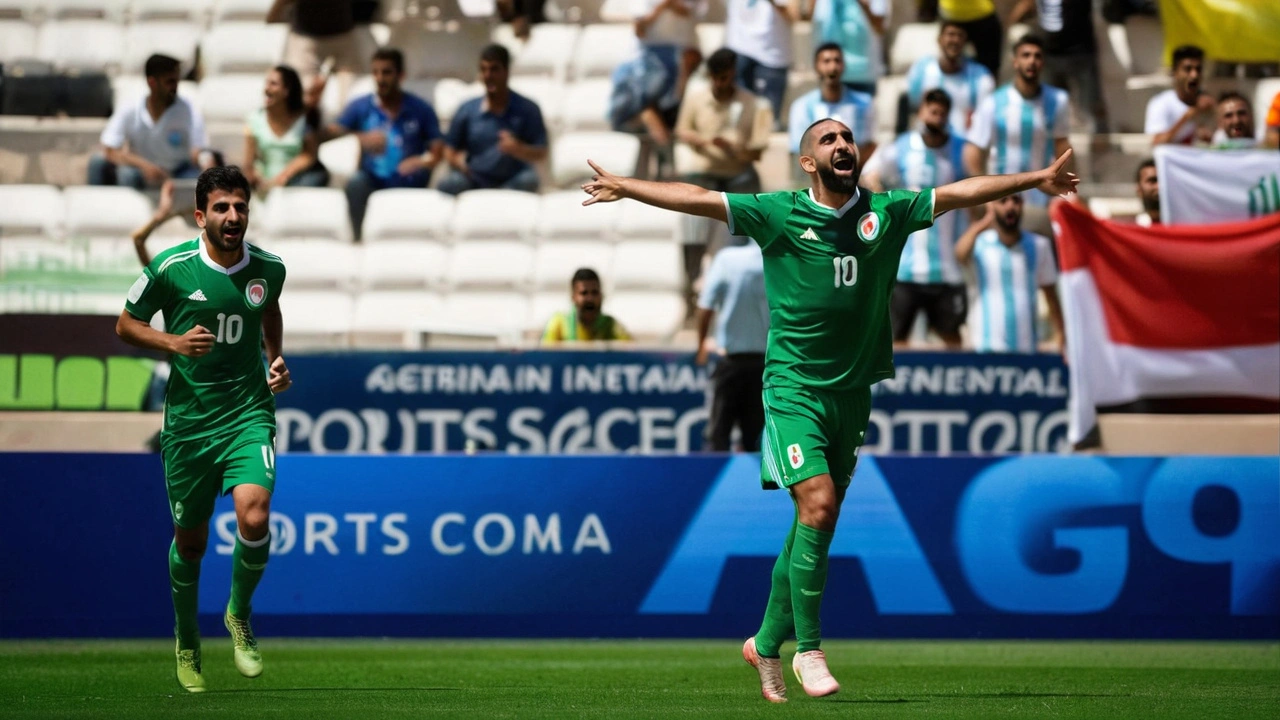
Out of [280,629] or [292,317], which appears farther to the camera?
[292,317]

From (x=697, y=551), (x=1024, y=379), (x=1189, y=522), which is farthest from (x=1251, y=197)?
(x=697, y=551)

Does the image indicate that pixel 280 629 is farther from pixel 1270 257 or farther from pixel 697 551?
pixel 1270 257

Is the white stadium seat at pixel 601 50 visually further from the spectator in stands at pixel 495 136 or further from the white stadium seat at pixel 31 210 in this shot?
the white stadium seat at pixel 31 210

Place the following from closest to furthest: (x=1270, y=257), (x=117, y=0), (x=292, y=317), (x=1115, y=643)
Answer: (x=1115, y=643) → (x=1270, y=257) → (x=292, y=317) → (x=117, y=0)

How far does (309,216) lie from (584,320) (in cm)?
381

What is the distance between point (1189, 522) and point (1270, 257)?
9.33 ft

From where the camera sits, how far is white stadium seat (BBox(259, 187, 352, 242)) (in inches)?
651

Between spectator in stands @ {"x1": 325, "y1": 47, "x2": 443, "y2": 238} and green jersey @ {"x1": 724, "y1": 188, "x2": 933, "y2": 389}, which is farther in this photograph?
spectator in stands @ {"x1": 325, "y1": 47, "x2": 443, "y2": 238}

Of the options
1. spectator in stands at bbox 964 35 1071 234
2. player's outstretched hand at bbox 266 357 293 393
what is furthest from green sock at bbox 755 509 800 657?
spectator in stands at bbox 964 35 1071 234

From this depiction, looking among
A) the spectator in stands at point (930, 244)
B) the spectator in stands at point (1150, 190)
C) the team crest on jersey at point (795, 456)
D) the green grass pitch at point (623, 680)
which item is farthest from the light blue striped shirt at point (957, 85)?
the team crest on jersey at point (795, 456)

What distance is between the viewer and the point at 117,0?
63.7ft

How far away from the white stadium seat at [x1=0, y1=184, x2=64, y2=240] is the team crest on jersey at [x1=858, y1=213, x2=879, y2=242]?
34.4 feet

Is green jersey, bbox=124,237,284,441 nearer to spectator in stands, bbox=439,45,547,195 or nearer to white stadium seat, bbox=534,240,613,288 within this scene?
Answer: white stadium seat, bbox=534,240,613,288

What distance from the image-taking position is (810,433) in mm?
7910
